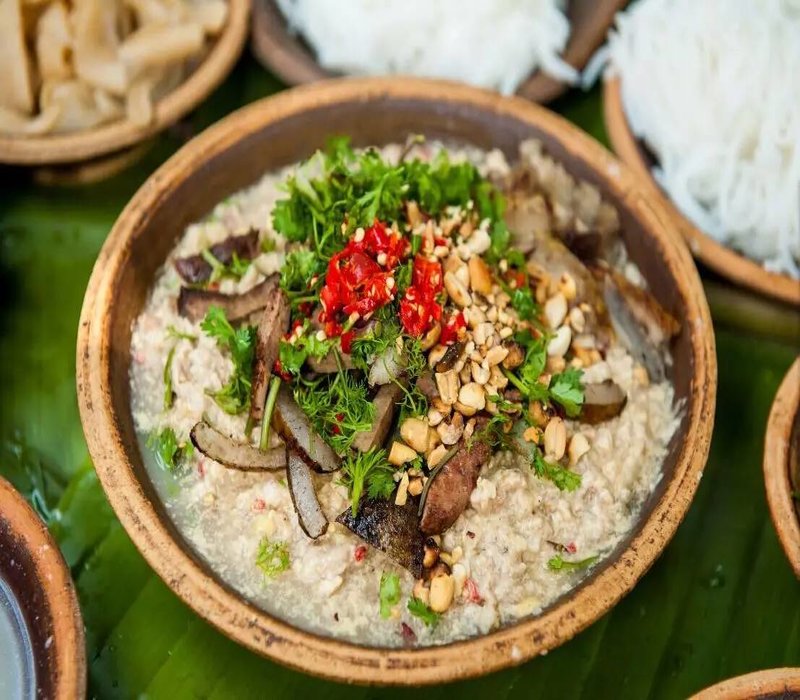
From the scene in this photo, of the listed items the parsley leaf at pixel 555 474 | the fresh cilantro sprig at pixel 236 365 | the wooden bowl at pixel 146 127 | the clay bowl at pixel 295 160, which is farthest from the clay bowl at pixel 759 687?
the wooden bowl at pixel 146 127

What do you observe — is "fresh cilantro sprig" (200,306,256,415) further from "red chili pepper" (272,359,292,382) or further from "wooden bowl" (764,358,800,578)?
"wooden bowl" (764,358,800,578)

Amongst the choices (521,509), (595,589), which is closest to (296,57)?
(521,509)

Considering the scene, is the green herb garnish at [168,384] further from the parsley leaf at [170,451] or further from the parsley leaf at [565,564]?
the parsley leaf at [565,564]

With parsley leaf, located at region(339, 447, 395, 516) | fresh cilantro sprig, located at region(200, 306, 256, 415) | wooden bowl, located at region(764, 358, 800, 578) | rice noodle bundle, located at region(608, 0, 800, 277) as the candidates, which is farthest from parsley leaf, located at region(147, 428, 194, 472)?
rice noodle bundle, located at region(608, 0, 800, 277)

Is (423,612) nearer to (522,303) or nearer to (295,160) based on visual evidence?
(522,303)

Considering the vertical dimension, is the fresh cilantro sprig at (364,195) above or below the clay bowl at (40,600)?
above

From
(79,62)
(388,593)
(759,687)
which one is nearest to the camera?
(759,687)

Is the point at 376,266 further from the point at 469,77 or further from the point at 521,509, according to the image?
the point at 469,77

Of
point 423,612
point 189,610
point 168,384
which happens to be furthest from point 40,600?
point 423,612
